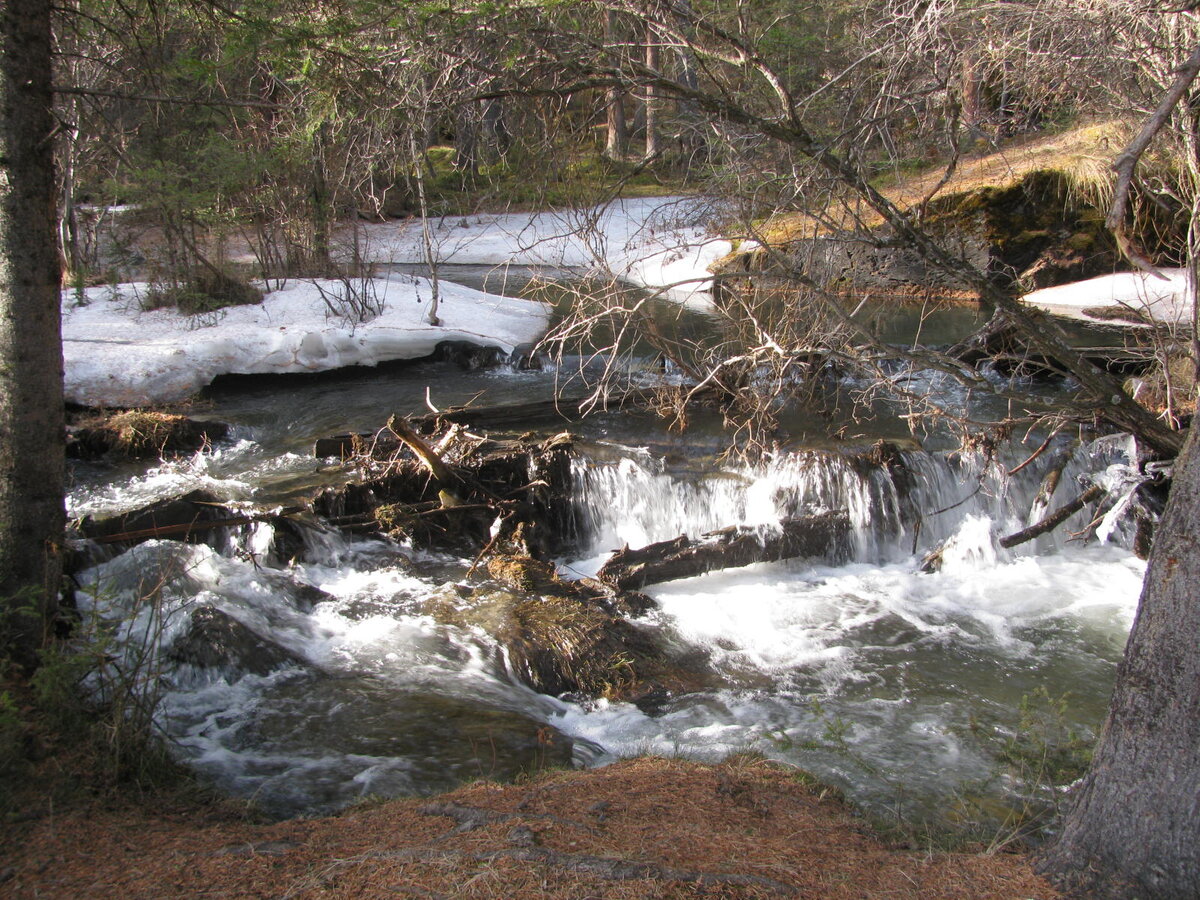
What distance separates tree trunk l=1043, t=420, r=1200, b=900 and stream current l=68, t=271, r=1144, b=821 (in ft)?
4.91

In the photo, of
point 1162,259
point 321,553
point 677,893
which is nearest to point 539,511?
point 321,553

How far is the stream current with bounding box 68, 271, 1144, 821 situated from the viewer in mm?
5148

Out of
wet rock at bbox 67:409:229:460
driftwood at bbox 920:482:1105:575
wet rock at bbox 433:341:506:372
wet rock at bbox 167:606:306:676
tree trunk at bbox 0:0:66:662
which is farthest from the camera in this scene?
wet rock at bbox 433:341:506:372

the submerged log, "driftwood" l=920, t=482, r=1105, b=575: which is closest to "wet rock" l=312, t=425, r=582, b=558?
the submerged log

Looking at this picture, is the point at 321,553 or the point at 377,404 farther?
the point at 377,404

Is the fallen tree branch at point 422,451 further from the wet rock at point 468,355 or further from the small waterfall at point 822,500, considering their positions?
the wet rock at point 468,355

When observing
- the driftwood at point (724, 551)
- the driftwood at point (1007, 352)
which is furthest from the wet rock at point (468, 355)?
the driftwood at point (1007, 352)

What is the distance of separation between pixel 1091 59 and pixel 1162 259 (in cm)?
1109

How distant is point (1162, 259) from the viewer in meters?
15.3

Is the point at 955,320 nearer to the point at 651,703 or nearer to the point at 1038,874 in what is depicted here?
the point at 651,703

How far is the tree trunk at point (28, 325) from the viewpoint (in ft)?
14.4

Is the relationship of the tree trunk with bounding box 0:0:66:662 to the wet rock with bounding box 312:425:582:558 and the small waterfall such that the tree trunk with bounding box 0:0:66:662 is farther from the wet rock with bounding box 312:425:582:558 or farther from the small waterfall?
the small waterfall

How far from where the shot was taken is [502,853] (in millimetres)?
3326

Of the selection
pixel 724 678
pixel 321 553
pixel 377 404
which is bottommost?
pixel 724 678
